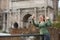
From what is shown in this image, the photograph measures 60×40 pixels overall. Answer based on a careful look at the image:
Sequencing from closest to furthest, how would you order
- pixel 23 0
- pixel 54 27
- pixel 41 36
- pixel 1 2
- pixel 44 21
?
pixel 41 36 < pixel 44 21 < pixel 54 27 < pixel 23 0 < pixel 1 2

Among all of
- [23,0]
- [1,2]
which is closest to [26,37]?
[23,0]

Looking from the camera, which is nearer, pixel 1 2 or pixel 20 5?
pixel 20 5

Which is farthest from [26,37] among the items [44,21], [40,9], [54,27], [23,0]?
[23,0]

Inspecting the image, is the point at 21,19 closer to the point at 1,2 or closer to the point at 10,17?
the point at 10,17

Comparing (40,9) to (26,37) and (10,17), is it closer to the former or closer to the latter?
(10,17)

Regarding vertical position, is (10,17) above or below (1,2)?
below

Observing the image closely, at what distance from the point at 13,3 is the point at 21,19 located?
230 centimetres

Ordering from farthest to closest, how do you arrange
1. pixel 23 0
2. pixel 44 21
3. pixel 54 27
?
pixel 23 0 → pixel 54 27 → pixel 44 21

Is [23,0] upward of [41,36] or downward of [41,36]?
upward

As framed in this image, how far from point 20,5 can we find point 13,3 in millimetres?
961

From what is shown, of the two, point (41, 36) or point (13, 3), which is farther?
point (13, 3)

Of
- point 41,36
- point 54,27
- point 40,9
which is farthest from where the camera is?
point 40,9

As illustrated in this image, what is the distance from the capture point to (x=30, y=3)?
26750 mm

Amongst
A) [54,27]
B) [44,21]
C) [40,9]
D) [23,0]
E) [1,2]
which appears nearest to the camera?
[44,21]
